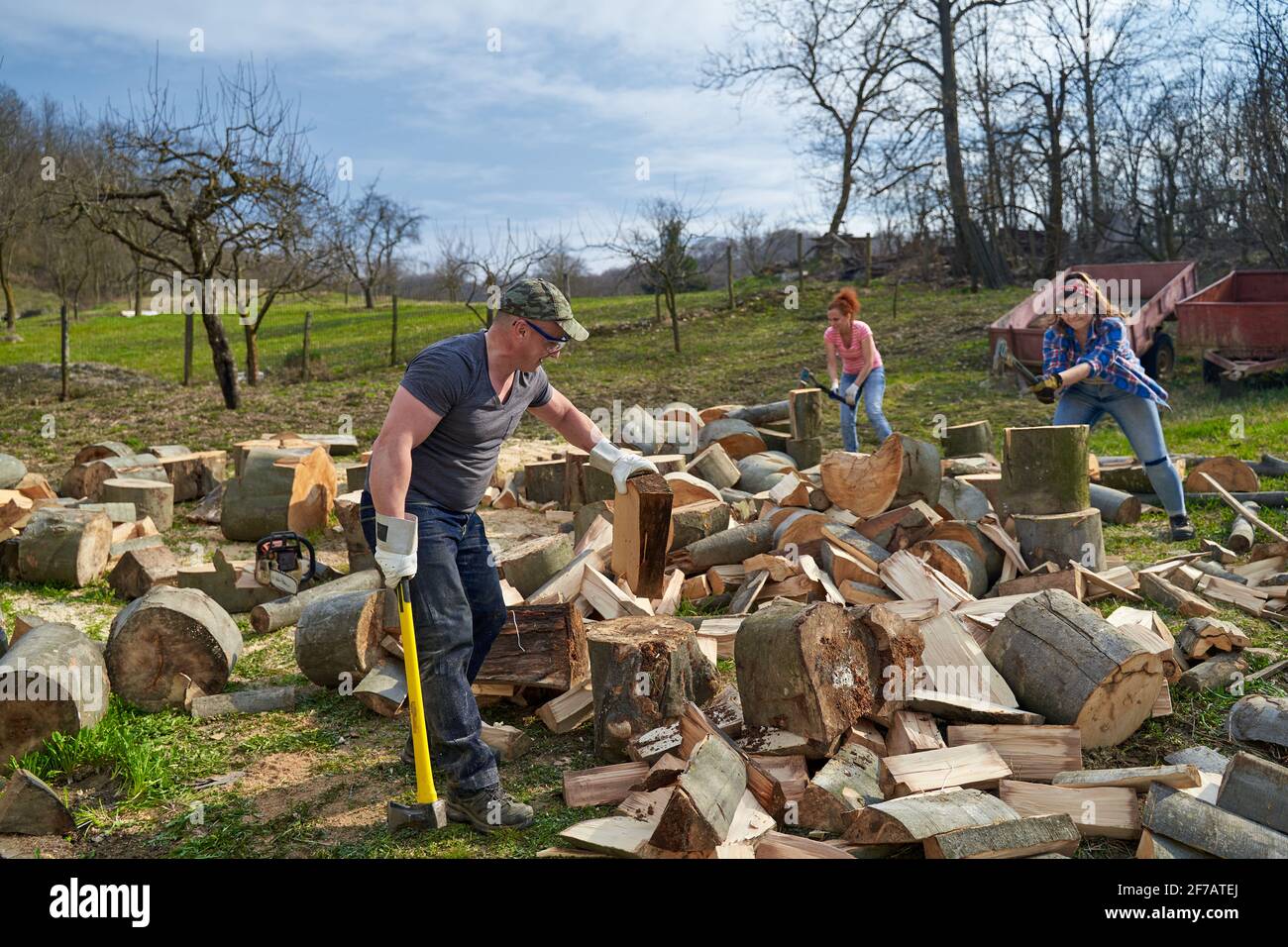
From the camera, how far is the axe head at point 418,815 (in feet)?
11.1

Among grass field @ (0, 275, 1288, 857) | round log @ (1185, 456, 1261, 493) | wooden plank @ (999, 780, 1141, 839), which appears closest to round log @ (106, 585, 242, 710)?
grass field @ (0, 275, 1288, 857)

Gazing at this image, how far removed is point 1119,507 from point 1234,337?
21.8 feet

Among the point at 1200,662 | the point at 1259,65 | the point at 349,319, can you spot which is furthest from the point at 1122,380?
the point at 349,319

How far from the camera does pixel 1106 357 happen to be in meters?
5.98

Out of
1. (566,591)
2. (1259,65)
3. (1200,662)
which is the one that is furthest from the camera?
(1259,65)

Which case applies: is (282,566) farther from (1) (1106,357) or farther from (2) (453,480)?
(1) (1106,357)

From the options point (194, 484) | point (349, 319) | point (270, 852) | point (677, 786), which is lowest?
point (270, 852)

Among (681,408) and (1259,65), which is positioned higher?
(1259,65)

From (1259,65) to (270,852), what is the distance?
18012 mm

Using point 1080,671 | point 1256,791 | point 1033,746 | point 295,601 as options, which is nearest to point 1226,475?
point 1080,671

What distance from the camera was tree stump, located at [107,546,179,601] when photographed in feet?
21.0

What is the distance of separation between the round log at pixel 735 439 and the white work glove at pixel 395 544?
5.27 meters

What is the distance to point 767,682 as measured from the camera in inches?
148
